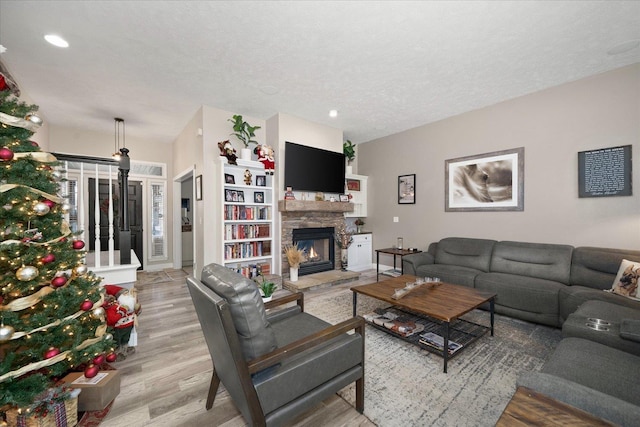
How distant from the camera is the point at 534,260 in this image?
10.6ft

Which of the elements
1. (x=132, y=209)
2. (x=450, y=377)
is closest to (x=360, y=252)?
(x=450, y=377)

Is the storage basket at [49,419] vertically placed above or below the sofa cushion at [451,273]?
below

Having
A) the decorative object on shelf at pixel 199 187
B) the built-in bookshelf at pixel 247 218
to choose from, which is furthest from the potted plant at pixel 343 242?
the decorative object on shelf at pixel 199 187

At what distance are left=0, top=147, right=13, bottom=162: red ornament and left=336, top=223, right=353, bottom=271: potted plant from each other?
435 cm

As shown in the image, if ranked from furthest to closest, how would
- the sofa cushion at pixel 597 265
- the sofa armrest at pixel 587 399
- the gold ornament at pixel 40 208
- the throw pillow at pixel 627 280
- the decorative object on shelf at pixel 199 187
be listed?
the decorative object on shelf at pixel 199 187
the sofa cushion at pixel 597 265
the throw pillow at pixel 627 280
the gold ornament at pixel 40 208
the sofa armrest at pixel 587 399

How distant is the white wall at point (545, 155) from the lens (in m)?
2.89

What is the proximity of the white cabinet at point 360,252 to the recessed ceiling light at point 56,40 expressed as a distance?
482cm

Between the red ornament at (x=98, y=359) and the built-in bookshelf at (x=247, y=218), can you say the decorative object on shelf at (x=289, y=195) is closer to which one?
the built-in bookshelf at (x=247, y=218)

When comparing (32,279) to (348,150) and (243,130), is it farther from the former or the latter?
(348,150)

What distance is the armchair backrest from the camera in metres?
1.15

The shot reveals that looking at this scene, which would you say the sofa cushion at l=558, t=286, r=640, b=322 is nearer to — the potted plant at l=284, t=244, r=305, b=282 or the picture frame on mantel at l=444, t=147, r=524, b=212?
the picture frame on mantel at l=444, t=147, r=524, b=212

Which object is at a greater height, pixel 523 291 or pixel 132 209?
pixel 132 209

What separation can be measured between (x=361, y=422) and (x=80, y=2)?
361 cm

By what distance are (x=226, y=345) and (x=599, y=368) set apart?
1.98 m
